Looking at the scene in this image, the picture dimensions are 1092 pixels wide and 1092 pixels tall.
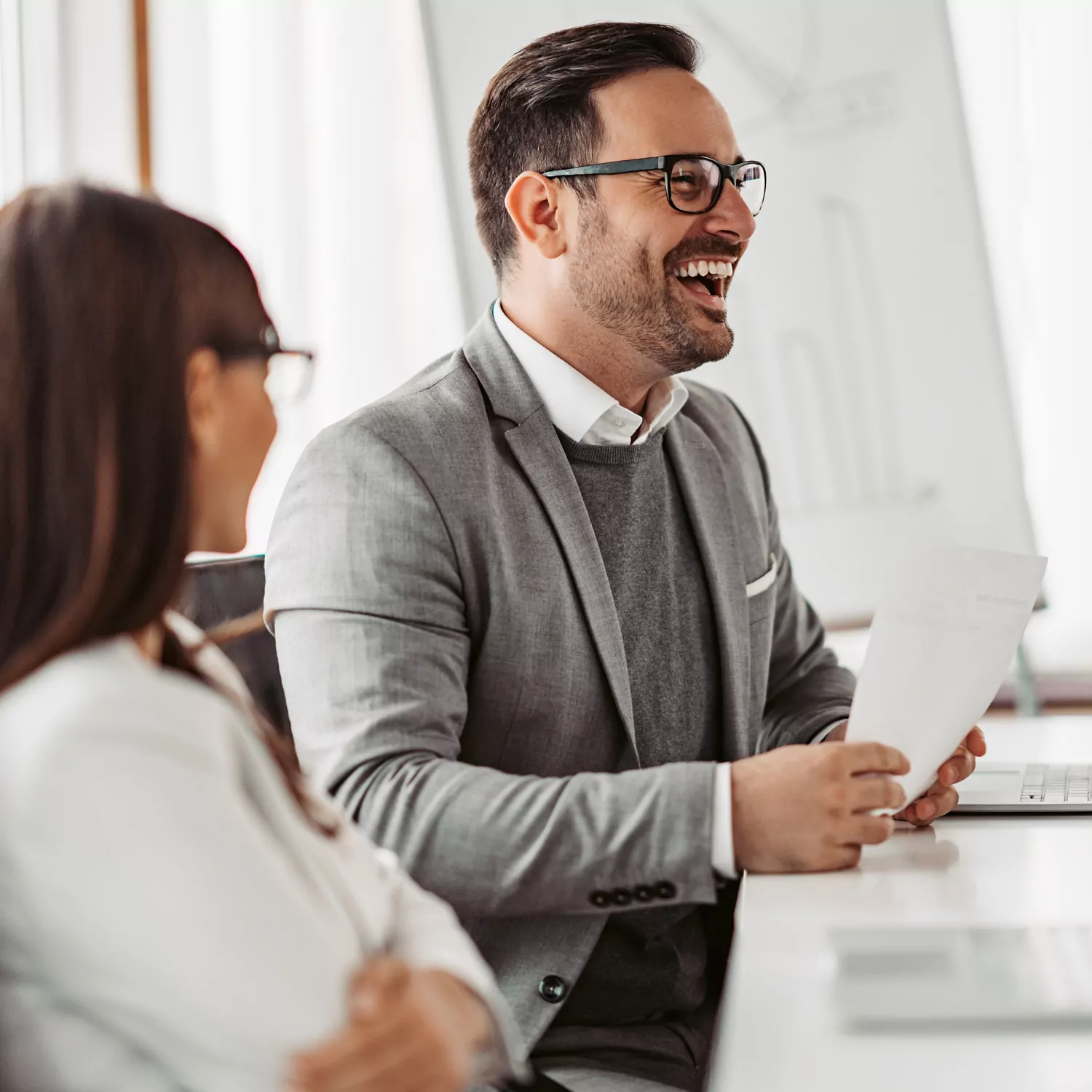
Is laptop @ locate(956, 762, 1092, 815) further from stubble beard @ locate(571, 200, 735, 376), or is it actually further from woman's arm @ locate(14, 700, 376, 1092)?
woman's arm @ locate(14, 700, 376, 1092)

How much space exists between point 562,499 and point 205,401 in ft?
2.24

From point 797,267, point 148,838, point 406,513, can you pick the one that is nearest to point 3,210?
point 148,838

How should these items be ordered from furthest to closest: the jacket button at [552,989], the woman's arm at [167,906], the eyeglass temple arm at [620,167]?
the eyeglass temple arm at [620,167] < the jacket button at [552,989] < the woman's arm at [167,906]

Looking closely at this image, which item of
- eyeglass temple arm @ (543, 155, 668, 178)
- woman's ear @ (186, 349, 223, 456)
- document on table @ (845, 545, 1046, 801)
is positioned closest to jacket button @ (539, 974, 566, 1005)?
document on table @ (845, 545, 1046, 801)

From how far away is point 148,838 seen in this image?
2.19 ft

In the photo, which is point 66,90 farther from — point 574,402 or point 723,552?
point 723,552

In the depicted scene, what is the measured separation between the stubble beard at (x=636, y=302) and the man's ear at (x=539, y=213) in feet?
0.12

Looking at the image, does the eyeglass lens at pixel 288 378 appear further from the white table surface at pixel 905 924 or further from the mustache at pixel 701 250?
the mustache at pixel 701 250

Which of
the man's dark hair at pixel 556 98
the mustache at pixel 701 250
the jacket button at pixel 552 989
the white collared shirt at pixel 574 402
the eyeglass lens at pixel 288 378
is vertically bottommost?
the jacket button at pixel 552 989

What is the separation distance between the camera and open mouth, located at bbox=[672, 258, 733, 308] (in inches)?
67.0

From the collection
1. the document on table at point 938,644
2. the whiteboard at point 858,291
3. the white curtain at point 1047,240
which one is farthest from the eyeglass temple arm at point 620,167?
the white curtain at point 1047,240

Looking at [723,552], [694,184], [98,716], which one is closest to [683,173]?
[694,184]

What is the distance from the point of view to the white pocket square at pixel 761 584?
168cm

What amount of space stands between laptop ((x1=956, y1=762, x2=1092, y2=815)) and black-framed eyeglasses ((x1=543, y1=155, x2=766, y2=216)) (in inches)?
29.8
